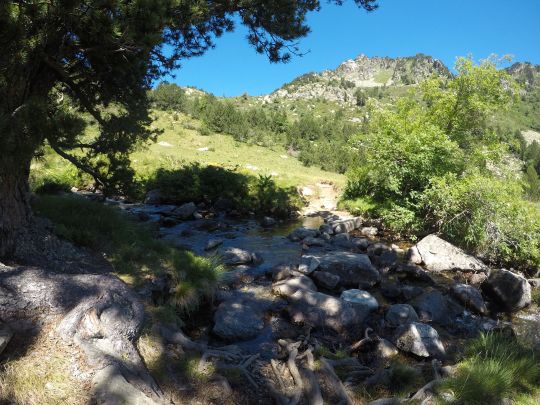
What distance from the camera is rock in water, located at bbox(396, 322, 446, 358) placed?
5.87 metres

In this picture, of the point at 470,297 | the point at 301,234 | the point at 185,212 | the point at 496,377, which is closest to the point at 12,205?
the point at 496,377

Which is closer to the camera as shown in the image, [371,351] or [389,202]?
[371,351]

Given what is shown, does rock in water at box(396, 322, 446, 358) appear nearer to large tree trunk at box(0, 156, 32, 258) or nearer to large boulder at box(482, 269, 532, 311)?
large boulder at box(482, 269, 532, 311)

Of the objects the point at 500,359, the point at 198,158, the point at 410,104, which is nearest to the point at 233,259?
the point at 500,359

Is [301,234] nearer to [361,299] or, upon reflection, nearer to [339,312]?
[361,299]

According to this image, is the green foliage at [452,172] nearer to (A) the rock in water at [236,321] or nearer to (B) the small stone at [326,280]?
(B) the small stone at [326,280]

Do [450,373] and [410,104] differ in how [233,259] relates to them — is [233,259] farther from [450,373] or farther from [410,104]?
[410,104]

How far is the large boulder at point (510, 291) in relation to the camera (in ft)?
28.2

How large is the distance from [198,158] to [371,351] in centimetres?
2129

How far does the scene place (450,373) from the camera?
4613 mm

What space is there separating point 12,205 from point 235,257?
5.58m

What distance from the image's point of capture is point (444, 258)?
11.1 m

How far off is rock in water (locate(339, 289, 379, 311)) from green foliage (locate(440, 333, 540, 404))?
251cm

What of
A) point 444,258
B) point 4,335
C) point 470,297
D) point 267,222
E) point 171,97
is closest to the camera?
point 4,335
